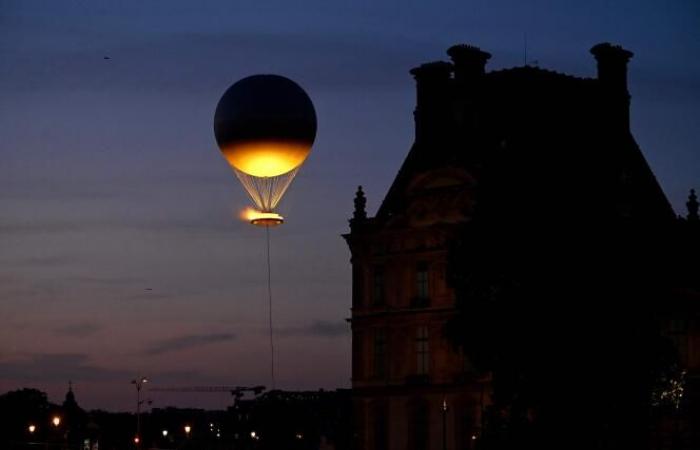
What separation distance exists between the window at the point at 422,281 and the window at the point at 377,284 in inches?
73.5

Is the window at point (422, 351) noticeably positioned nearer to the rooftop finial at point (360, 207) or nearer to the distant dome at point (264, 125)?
the rooftop finial at point (360, 207)

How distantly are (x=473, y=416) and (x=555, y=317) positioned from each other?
19280 mm

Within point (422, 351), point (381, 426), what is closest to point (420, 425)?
point (381, 426)

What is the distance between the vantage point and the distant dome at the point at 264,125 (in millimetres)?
39844

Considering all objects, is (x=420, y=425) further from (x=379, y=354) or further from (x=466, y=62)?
(x=466, y=62)

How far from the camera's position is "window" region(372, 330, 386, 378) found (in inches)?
2741

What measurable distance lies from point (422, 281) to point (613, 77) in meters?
10.8

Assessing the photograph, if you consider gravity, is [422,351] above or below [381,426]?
above

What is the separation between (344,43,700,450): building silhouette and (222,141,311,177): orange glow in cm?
2437

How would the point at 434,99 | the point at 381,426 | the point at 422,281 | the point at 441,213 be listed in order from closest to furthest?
the point at 441,213
the point at 422,281
the point at 381,426
the point at 434,99

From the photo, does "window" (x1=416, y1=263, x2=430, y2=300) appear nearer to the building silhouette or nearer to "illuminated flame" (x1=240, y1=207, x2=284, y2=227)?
the building silhouette

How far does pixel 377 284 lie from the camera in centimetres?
7031

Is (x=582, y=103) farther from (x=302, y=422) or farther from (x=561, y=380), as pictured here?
(x=302, y=422)

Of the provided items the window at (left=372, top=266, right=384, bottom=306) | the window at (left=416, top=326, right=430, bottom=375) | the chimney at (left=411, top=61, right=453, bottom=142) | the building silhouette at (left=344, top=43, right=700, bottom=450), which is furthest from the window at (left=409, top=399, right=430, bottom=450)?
the chimney at (left=411, top=61, right=453, bottom=142)
